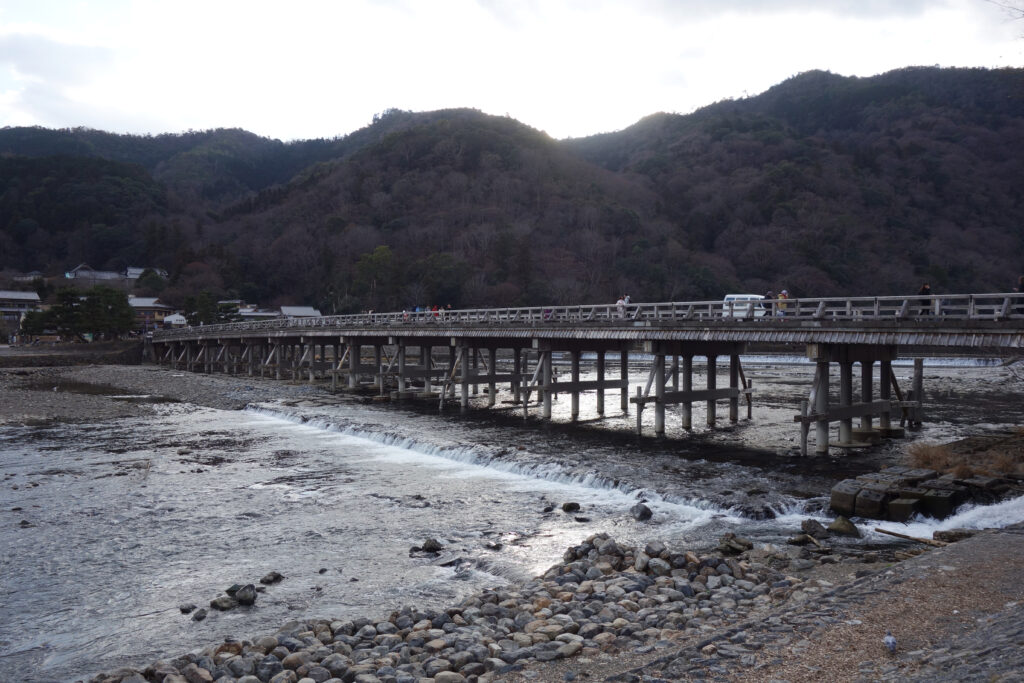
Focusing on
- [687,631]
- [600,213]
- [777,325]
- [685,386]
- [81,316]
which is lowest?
[687,631]

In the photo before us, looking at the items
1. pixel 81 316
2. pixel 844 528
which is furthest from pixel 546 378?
pixel 81 316

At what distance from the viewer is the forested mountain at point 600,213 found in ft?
269

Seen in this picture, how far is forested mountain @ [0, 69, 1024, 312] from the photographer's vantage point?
82.1 m

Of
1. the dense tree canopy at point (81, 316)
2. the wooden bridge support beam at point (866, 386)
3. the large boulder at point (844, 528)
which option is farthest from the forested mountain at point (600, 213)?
the large boulder at point (844, 528)

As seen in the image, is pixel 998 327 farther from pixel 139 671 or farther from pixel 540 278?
pixel 540 278

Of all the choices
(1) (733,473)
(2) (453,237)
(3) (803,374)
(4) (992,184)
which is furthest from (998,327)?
(4) (992,184)

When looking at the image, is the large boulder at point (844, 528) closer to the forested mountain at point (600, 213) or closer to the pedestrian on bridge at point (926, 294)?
the pedestrian on bridge at point (926, 294)

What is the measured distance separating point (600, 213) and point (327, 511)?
85.7 meters

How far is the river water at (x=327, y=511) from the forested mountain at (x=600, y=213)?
5547cm

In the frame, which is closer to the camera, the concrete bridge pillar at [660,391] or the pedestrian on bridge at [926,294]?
the pedestrian on bridge at [926,294]

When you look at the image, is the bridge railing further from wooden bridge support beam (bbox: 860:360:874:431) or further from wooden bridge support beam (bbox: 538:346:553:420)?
wooden bridge support beam (bbox: 860:360:874:431)

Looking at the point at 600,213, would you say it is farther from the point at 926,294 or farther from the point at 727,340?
the point at 727,340

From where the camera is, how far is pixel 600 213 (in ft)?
313

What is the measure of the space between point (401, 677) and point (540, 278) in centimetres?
7735
